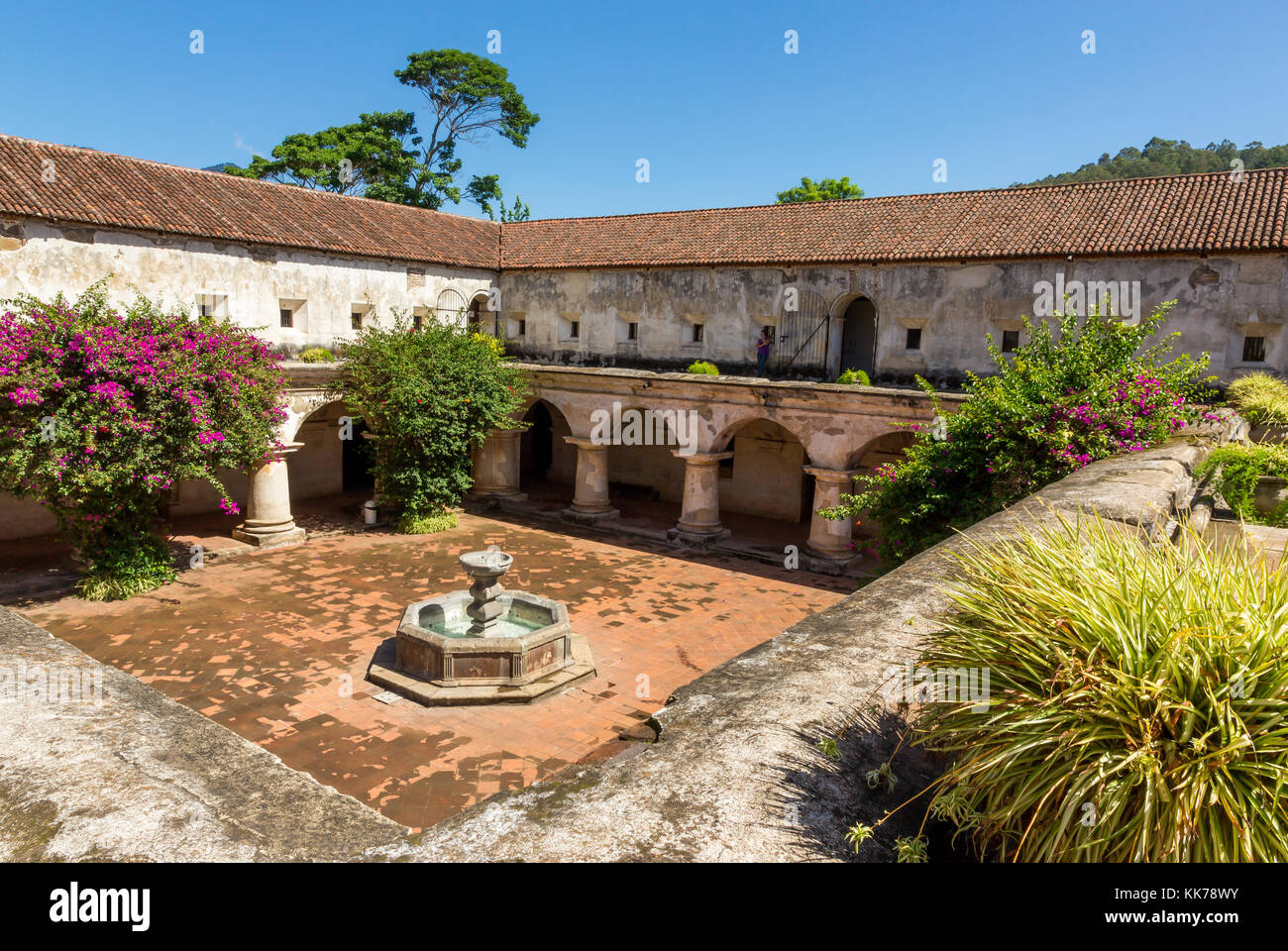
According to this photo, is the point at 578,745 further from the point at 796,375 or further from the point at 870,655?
the point at 796,375

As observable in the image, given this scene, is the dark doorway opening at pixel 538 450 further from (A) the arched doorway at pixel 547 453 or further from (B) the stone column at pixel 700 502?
(B) the stone column at pixel 700 502

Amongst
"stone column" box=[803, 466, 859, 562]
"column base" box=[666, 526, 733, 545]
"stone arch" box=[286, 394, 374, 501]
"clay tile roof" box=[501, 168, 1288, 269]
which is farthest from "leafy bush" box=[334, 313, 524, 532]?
"stone column" box=[803, 466, 859, 562]

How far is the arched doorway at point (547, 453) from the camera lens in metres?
29.4

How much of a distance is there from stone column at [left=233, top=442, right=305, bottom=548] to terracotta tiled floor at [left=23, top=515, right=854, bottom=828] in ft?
2.09

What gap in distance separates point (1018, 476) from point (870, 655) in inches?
241

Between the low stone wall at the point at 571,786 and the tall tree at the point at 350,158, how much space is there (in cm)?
3550

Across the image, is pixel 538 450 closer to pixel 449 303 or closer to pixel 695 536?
pixel 449 303

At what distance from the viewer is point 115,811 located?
307 centimetres

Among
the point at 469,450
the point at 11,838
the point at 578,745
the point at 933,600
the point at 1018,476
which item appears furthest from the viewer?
the point at 469,450

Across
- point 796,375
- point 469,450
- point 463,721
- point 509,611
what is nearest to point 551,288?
point 469,450

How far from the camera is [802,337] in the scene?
21.4 metres

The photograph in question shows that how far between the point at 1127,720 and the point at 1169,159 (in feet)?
237

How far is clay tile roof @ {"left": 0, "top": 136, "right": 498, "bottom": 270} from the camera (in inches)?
689

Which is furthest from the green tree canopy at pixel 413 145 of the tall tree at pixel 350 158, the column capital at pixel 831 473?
the column capital at pixel 831 473
